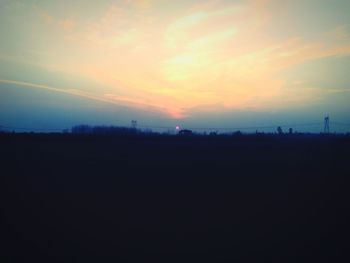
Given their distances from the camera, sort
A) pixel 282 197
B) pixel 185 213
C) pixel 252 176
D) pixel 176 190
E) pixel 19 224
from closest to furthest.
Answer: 1. pixel 19 224
2. pixel 185 213
3. pixel 282 197
4. pixel 176 190
5. pixel 252 176

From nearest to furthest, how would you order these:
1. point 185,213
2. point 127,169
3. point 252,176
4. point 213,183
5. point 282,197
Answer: point 185,213 < point 282,197 < point 213,183 < point 252,176 < point 127,169

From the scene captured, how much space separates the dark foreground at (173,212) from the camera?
21.2 ft

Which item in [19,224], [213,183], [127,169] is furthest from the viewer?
[127,169]

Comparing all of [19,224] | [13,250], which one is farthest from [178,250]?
[19,224]

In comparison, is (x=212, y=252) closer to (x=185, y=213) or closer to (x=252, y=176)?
(x=185, y=213)

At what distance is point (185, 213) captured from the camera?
8727mm

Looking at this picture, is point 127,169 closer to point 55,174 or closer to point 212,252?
point 55,174

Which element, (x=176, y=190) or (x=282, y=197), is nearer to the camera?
(x=282, y=197)

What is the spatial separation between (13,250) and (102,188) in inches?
199

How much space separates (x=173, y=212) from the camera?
878 centimetres

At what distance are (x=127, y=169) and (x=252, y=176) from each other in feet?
19.6

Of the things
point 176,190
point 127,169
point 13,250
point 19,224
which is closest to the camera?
point 13,250

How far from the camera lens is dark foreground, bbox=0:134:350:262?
6.47 meters

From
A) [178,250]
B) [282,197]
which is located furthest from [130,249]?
[282,197]
